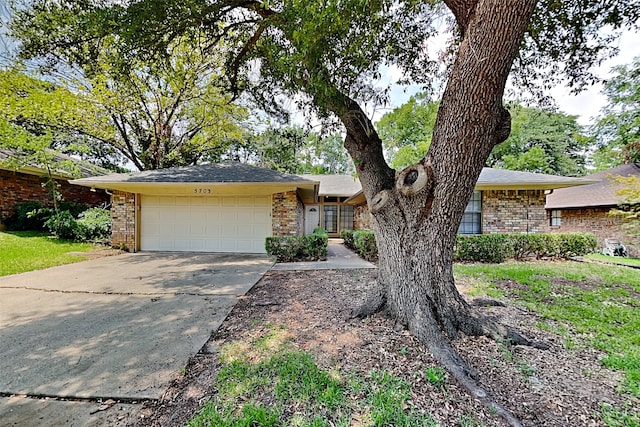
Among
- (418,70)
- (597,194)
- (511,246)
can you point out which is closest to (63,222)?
(418,70)

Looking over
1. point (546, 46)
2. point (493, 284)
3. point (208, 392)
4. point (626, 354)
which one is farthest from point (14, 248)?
point (546, 46)

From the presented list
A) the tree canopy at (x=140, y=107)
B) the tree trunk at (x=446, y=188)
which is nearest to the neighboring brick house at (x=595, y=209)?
the tree trunk at (x=446, y=188)

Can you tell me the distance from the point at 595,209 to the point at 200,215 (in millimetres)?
17412

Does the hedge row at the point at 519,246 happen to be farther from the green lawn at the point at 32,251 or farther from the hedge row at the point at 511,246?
the green lawn at the point at 32,251

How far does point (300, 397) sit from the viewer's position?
213cm

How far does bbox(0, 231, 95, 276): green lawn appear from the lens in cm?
700

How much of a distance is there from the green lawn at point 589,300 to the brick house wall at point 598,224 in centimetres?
712

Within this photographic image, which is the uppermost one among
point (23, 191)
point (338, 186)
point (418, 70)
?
point (418, 70)

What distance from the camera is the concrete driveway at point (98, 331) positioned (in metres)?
2.27

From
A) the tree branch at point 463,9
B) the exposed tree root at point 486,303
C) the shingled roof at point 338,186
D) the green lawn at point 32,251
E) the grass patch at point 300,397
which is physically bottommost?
the grass patch at point 300,397

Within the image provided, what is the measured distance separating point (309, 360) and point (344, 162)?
2855cm

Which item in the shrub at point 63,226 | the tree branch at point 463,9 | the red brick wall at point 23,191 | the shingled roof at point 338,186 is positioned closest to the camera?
the tree branch at point 463,9

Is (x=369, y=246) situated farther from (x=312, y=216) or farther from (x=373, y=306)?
(x=312, y=216)

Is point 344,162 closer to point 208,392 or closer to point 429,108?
point 429,108
